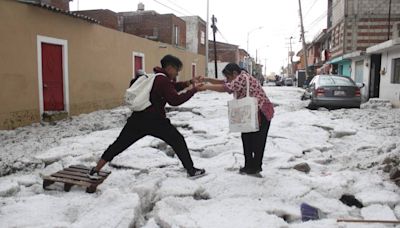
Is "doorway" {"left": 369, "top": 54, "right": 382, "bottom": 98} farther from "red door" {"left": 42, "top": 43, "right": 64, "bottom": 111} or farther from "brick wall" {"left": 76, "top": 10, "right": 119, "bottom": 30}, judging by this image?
"brick wall" {"left": 76, "top": 10, "right": 119, "bottom": 30}

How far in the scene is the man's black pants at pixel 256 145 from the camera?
4609mm

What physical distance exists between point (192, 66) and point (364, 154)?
22732mm

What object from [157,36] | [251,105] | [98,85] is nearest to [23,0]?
[98,85]

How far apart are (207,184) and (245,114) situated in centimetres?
91

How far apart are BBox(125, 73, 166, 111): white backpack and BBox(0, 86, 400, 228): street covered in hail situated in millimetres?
902

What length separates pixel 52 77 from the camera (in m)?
10.4

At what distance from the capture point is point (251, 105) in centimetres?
Result: 434

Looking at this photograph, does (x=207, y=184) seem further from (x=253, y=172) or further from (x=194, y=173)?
(x=253, y=172)

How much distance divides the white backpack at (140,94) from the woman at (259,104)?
2.02 feet

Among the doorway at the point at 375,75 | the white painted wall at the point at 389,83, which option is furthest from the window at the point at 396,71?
the doorway at the point at 375,75

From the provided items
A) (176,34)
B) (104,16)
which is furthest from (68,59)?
(176,34)

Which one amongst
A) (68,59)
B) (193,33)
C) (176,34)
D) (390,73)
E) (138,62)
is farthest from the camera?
(193,33)

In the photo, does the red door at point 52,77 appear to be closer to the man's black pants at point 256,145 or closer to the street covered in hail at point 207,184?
the street covered in hail at point 207,184

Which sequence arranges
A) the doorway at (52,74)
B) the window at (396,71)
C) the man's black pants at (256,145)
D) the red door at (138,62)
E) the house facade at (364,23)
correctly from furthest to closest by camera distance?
the house facade at (364,23) < the red door at (138,62) < the window at (396,71) < the doorway at (52,74) < the man's black pants at (256,145)
